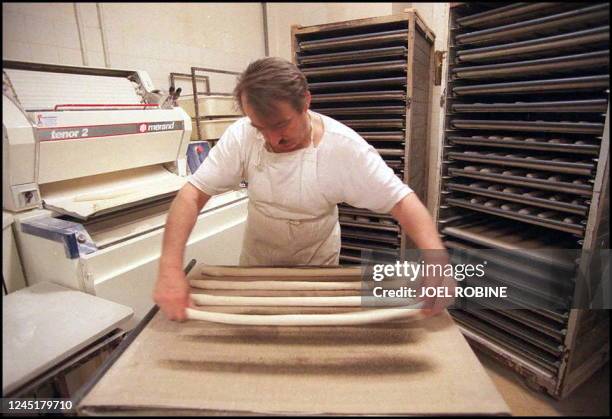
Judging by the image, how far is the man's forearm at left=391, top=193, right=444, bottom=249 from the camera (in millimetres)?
1049

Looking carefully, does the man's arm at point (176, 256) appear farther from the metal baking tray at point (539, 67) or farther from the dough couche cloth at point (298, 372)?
the metal baking tray at point (539, 67)

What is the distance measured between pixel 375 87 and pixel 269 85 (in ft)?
5.33

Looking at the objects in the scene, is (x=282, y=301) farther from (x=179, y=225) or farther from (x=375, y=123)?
(x=375, y=123)

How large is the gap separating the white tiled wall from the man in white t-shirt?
1812mm

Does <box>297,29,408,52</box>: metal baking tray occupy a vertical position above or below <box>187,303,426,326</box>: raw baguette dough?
above

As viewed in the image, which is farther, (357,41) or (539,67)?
(357,41)

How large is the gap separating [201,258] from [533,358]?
183 cm

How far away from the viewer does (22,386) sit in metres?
0.97

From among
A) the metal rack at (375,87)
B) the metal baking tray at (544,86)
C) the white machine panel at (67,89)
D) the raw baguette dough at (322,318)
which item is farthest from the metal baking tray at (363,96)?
the raw baguette dough at (322,318)

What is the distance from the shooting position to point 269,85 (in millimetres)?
1046

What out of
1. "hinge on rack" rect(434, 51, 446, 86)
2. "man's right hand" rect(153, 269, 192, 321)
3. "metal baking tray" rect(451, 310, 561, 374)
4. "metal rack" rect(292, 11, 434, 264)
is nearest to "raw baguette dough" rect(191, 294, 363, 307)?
"man's right hand" rect(153, 269, 192, 321)

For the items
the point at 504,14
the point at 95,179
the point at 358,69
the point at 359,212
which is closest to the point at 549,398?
the point at 359,212

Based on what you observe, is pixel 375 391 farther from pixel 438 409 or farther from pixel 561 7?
pixel 561 7

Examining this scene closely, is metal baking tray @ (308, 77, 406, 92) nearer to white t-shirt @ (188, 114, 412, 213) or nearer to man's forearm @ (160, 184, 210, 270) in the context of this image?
white t-shirt @ (188, 114, 412, 213)
